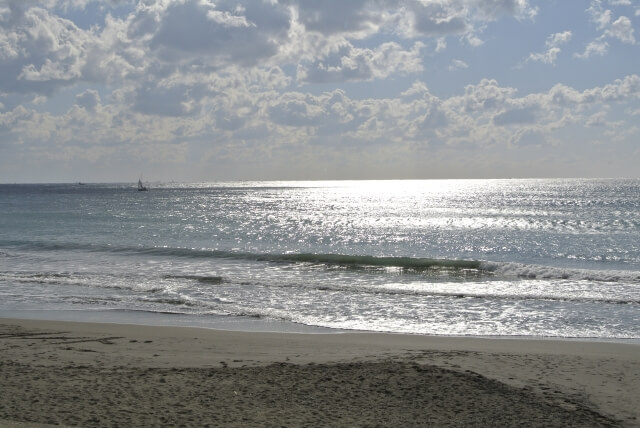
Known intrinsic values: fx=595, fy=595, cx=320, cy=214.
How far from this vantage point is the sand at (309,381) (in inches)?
300

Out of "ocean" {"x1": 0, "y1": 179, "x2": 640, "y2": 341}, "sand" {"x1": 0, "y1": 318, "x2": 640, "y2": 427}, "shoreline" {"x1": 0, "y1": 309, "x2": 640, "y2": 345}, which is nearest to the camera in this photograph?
"sand" {"x1": 0, "y1": 318, "x2": 640, "y2": 427}

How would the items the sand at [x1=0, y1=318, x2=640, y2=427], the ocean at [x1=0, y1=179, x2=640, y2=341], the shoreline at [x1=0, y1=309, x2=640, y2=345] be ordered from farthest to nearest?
the ocean at [x1=0, y1=179, x2=640, y2=341], the shoreline at [x1=0, y1=309, x2=640, y2=345], the sand at [x1=0, y1=318, x2=640, y2=427]

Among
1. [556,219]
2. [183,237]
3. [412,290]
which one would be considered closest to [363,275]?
[412,290]

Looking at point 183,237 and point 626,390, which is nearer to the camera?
point 626,390

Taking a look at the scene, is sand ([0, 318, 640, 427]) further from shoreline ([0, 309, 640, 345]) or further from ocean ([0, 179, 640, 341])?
ocean ([0, 179, 640, 341])

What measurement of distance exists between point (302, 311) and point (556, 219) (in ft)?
165

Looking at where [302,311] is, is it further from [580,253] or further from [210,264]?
[580,253]

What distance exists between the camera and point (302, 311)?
1698 cm

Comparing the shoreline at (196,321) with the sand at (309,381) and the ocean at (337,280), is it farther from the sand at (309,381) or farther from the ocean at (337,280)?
the sand at (309,381)

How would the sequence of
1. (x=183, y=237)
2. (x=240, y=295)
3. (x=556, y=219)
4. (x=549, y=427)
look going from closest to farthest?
1. (x=549, y=427)
2. (x=240, y=295)
3. (x=183, y=237)
4. (x=556, y=219)

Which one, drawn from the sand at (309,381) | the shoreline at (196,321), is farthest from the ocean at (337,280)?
the sand at (309,381)

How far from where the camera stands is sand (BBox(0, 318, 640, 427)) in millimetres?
7613

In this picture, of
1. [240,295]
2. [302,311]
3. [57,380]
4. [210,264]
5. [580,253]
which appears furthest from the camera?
[580,253]

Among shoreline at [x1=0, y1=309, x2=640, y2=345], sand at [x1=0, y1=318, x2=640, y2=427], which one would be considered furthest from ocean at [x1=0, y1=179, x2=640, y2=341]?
sand at [x1=0, y1=318, x2=640, y2=427]
